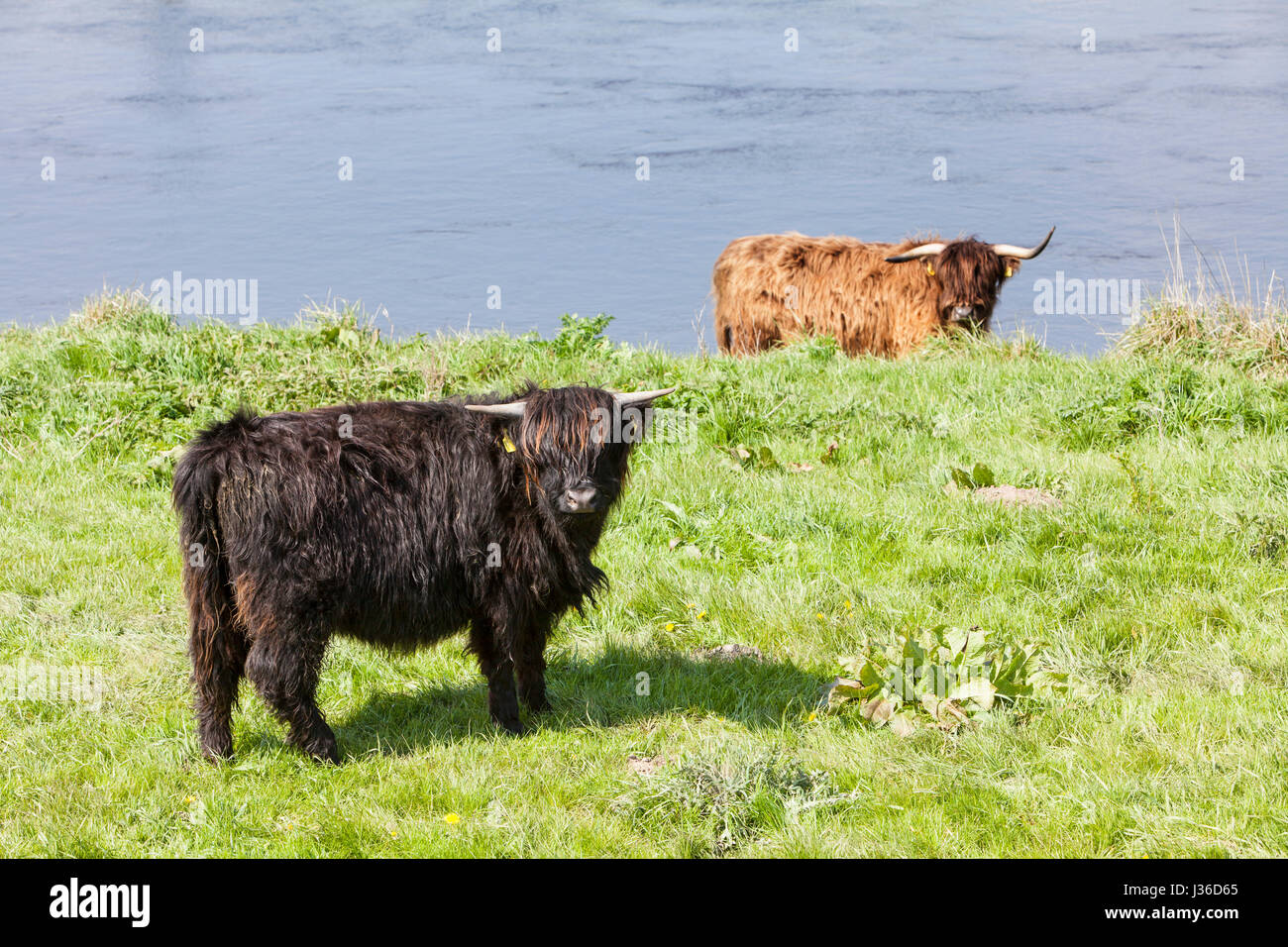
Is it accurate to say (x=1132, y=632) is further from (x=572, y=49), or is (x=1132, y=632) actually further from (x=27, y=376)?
(x=572, y=49)

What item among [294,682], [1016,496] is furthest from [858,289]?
[294,682]

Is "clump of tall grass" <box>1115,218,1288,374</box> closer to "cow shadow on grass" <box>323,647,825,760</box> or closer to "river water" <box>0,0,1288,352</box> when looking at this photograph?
"river water" <box>0,0,1288,352</box>

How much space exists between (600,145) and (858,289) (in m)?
11.2

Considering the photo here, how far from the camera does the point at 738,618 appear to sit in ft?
19.8

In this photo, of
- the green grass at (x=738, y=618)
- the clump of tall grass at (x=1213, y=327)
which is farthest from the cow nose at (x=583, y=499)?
the clump of tall grass at (x=1213, y=327)

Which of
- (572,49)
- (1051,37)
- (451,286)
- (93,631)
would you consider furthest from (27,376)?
(1051,37)

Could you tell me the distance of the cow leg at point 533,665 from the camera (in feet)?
17.4

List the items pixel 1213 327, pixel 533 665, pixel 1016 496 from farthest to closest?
pixel 1213 327 → pixel 1016 496 → pixel 533 665

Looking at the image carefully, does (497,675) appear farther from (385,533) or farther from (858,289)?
(858,289)

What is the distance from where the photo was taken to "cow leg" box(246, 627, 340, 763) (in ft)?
15.7

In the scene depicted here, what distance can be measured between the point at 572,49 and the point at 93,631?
24547mm

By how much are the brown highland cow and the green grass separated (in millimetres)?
1982

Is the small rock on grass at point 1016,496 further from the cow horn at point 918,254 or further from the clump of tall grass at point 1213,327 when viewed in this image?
the cow horn at point 918,254

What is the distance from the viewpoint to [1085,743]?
15.3 feet
